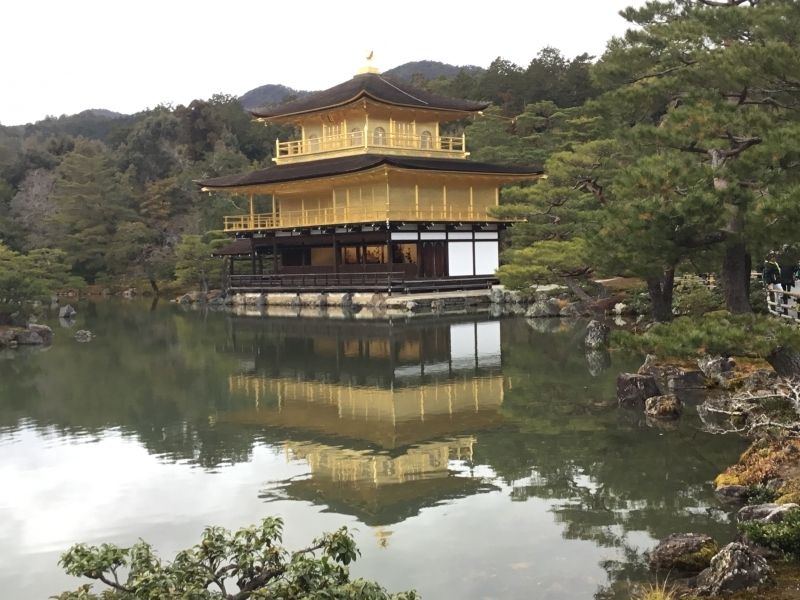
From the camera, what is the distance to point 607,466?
9531 millimetres

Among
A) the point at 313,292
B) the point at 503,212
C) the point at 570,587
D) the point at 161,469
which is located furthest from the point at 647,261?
the point at 313,292

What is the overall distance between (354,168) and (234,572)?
29434mm

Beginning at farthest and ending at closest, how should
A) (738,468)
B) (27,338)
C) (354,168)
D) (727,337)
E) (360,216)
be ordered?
(360,216), (354,168), (27,338), (738,468), (727,337)

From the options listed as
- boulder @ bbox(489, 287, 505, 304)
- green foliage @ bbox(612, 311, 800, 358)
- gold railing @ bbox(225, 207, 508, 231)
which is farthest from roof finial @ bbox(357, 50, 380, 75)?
green foliage @ bbox(612, 311, 800, 358)

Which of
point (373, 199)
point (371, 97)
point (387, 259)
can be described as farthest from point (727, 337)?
point (371, 97)

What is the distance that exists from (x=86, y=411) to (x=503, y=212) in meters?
15.6

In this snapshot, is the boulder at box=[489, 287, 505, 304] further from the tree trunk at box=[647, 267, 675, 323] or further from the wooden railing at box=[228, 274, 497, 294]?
the tree trunk at box=[647, 267, 675, 323]

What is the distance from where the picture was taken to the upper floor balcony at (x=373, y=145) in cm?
3722

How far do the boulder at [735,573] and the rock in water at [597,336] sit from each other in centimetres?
1329

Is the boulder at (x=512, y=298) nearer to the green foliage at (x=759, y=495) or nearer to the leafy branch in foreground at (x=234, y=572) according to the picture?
the green foliage at (x=759, y=495)

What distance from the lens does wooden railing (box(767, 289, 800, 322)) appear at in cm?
1349

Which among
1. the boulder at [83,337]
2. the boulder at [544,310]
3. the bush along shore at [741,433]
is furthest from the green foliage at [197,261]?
the bush along shore at [741,433]

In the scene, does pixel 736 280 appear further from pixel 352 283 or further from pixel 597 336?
pixel 352 283

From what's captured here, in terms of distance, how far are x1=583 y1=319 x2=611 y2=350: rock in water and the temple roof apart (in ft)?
48.0
